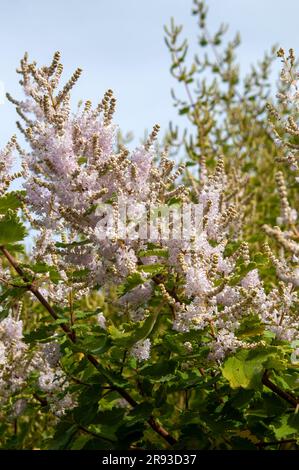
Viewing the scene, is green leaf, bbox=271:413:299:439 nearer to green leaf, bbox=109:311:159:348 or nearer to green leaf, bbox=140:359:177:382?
green leaf, bbox=140:359:177:382

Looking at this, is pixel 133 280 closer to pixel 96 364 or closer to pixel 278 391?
pixel 96 364

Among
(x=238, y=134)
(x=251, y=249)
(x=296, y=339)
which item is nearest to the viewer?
(x=296, y=339)

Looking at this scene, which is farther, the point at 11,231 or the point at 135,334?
the point at 11,231

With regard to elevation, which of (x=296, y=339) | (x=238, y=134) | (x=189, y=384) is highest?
(x=238, y=134)

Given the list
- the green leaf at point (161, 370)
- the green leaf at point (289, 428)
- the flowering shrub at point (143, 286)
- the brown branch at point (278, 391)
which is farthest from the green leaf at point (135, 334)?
the green leaf at point (289, 428)

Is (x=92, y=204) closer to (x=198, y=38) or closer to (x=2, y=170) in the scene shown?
(x=2, y=170)

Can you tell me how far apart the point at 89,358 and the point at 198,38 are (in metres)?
8.08

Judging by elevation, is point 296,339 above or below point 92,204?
below

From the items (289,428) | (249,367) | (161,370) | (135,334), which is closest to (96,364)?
(161,370)

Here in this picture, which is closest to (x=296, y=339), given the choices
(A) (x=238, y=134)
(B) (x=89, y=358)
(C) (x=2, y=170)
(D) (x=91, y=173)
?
(B) (x=89, y=358)

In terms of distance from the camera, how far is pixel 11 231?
3.52 meters

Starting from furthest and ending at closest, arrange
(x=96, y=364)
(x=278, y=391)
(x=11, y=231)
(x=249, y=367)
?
(x=96, y=364)
(x=11, y=231)
(x=278, y=391)
(x=249, y=367)

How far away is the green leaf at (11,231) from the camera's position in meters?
3.50

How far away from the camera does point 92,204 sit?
3.54 metres
